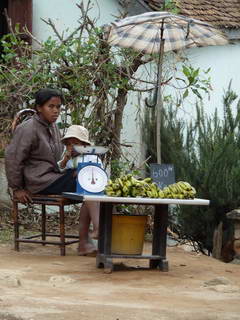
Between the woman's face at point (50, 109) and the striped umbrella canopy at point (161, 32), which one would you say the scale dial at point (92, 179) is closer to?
the woman's face at point (50, 109)

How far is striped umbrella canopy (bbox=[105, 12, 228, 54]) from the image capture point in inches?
384

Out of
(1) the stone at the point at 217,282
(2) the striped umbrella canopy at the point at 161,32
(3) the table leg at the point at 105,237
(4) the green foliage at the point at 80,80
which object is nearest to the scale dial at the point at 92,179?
(3) the table leg at the point at 105,237

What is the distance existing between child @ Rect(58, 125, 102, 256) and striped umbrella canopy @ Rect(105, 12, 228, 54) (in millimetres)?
1041

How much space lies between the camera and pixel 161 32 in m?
9.98

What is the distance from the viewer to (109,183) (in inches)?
347

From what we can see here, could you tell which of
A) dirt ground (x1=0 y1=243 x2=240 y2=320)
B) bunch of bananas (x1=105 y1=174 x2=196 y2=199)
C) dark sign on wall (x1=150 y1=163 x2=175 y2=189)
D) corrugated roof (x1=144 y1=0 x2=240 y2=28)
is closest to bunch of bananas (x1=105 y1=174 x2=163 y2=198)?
bunch of bananas (x1=105 y1=174 x2=196 y2=199)

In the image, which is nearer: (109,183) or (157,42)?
(109,183)

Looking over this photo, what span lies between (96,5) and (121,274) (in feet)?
19.9

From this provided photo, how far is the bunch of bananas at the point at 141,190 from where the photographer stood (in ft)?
28.7

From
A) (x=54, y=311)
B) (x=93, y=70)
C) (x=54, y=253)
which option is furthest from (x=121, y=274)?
(x=93, y=70)

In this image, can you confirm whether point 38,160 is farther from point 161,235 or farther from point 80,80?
point 80,80

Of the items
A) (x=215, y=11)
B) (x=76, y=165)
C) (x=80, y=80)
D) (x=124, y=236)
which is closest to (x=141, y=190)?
(x=124, y=236)

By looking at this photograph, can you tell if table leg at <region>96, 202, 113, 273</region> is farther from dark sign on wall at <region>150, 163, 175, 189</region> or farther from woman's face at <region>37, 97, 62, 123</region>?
woman's face at <region>37, 97, 62, 123</region>

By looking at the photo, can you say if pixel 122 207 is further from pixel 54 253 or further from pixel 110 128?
pixel 54 253
